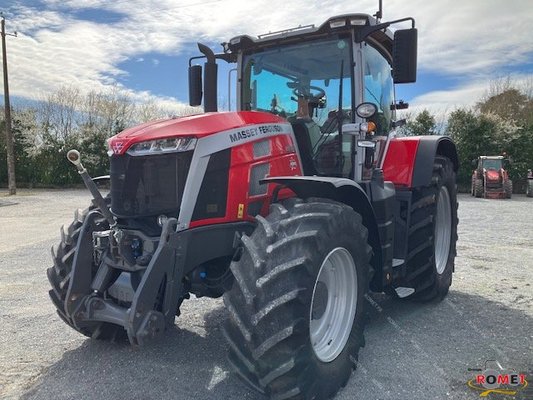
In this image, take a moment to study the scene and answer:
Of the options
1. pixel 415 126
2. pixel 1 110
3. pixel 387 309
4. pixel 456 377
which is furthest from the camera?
pixel 1 110

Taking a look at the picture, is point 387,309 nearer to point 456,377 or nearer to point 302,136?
point 456,377

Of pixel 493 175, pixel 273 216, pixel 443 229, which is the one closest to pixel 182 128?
pixel 273 216

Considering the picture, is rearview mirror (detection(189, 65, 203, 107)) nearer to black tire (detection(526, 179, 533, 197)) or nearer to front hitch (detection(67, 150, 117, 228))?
front hitch (detection(67, 150, 117, 228))

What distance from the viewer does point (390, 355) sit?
3.43m

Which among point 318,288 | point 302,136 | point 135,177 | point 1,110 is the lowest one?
point 318,288

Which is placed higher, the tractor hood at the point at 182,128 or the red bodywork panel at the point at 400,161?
the tractor hood at the point at 182,128

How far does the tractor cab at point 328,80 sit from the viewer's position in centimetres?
370

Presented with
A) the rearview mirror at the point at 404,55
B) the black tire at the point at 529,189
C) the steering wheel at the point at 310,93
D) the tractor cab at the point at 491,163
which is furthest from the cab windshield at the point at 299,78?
the black tire at the point at 529,189

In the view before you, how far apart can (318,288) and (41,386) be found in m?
1.89

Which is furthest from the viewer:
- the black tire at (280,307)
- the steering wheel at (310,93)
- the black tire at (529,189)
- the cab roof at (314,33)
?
the black tire at (529,189)

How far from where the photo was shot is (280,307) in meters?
2.42

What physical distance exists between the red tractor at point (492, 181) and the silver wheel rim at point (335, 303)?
1732 centimetres

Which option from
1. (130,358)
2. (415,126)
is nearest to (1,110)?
(415,126)

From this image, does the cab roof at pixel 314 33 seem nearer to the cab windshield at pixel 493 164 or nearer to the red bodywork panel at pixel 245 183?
the red bodywork panel at pixel 245 183
